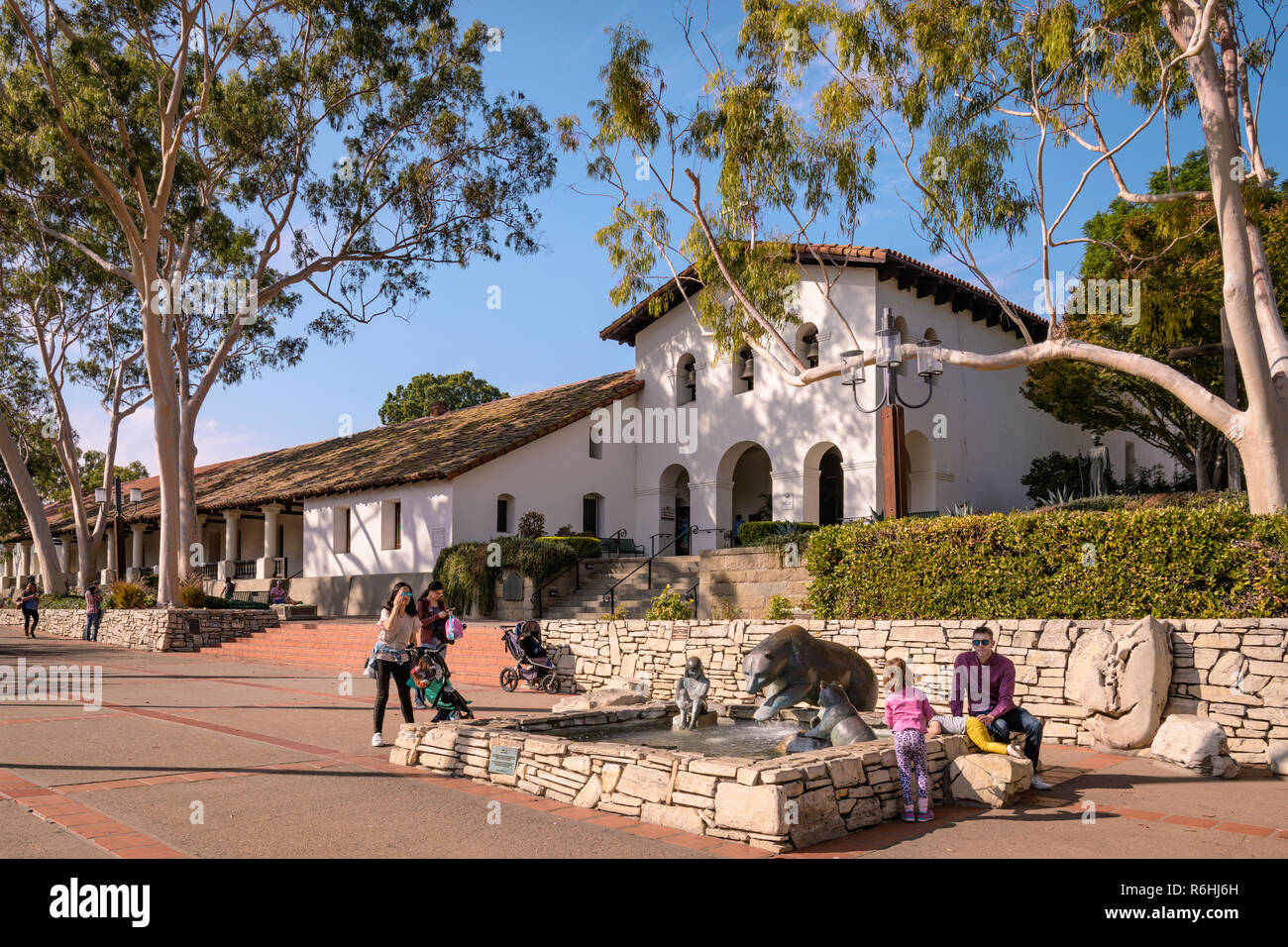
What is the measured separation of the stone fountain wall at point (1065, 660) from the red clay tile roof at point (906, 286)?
30.1ft

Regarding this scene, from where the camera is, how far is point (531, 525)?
83.2 feet

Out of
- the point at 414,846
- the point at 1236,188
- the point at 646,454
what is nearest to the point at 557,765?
the point at 414,846

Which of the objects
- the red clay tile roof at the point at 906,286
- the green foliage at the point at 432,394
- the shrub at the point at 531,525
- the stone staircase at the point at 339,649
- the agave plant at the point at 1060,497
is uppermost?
the green foliage at the point at 432,394

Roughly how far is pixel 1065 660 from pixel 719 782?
5.40 meters

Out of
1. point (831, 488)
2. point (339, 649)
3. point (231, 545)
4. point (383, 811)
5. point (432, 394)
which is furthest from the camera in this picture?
point (432, 394)

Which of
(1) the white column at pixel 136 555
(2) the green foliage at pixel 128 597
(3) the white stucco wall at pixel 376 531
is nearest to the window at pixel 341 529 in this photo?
(3) the white stucco wall at pixel 376 531

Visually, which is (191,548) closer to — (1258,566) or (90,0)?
(90,0)

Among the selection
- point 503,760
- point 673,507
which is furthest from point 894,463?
point 673,507

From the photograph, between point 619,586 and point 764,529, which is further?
point 764,529

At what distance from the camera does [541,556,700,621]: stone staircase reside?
20.3 metres

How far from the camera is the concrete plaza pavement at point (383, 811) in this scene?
561cm

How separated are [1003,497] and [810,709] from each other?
17988 mm

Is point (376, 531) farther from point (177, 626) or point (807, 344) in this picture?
point (807, 344)

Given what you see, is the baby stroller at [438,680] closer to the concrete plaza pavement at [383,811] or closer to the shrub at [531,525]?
the concrete plaza pavement at [383,811]
